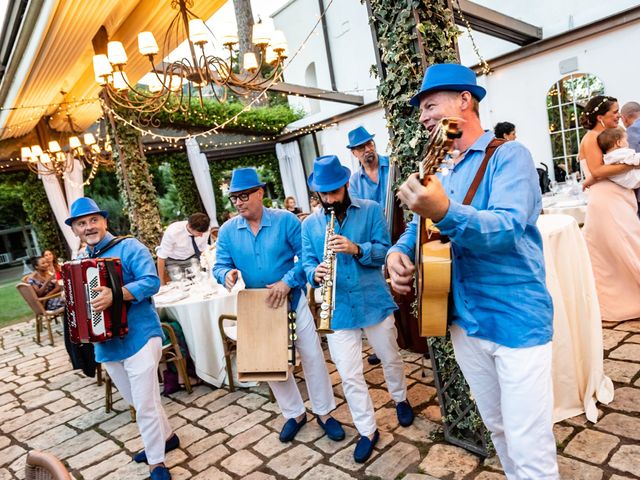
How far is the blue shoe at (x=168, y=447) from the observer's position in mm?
3619

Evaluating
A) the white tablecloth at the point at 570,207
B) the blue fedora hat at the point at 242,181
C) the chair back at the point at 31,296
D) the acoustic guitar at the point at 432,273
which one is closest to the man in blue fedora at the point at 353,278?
the blue fedora hat at the point at 242,181

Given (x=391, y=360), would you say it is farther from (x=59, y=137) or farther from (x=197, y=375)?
(x=59, y=137)

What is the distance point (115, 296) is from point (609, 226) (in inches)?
184

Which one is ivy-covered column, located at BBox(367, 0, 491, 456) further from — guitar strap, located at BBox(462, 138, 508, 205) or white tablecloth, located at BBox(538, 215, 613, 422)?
guitar strap, located at BBox(462, 138, 508, 205)

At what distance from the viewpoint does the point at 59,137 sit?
466 inches

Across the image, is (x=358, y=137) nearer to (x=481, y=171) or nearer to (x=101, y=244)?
(x=101, y=244)

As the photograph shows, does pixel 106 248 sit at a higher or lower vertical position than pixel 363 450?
higher

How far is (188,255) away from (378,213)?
396 cm

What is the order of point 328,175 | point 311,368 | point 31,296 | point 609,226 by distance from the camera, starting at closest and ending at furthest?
point 328,175, point 311,368, point 609,226, point 31,296

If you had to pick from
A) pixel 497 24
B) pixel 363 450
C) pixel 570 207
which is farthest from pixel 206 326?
pixel 497 24

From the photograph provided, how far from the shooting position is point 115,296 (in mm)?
3105

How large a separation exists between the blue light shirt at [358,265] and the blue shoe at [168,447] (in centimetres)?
187

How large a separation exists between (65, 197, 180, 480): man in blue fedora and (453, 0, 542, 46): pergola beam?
6.32 meters

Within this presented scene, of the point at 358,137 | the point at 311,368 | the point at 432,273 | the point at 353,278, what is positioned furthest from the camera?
the point at 358,137
